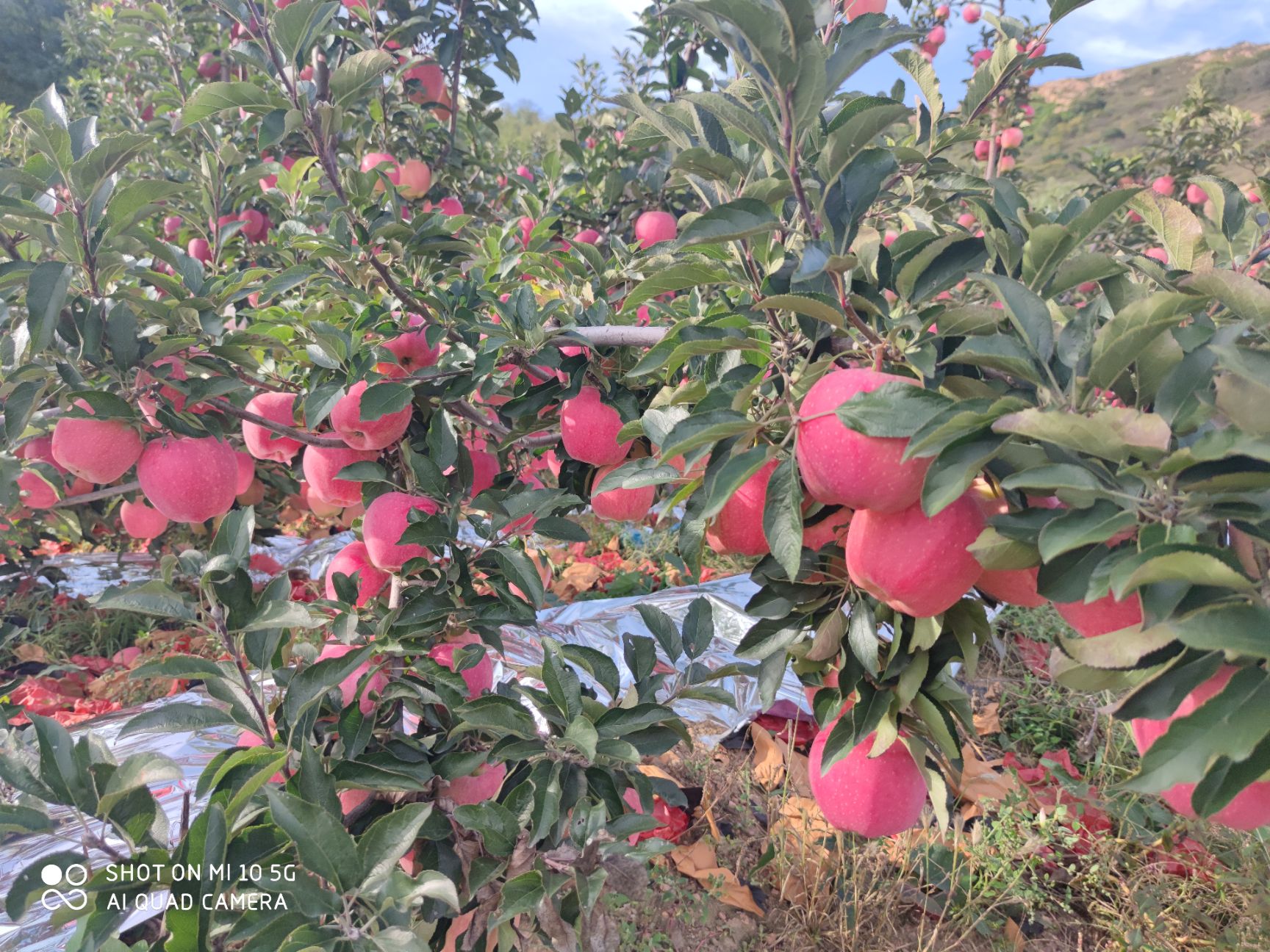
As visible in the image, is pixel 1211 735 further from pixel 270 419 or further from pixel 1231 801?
pixel 270 419

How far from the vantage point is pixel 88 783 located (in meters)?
0.77

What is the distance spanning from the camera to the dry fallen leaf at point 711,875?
1764 mm

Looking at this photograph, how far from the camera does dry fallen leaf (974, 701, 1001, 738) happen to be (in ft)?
7.95

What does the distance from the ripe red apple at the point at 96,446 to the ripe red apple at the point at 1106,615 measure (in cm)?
129

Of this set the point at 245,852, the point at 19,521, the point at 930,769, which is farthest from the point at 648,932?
the point at 19,521

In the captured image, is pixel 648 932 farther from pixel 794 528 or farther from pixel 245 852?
pixel 794 528

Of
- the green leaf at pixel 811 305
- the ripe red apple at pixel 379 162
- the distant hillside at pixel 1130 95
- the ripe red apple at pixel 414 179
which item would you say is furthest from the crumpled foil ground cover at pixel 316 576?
the distant hillside at pixel 1130 95

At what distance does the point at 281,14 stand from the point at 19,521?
242 cm

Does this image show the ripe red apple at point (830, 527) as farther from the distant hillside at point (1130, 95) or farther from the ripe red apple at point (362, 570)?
the distant hillside at point (1130, 95)

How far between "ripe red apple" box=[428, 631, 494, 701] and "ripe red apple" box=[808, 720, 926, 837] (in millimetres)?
549

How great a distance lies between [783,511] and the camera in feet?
2.15

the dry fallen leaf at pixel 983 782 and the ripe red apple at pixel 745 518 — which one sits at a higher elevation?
the ripe red apple at pixel 745 518

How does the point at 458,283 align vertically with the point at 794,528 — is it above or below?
above

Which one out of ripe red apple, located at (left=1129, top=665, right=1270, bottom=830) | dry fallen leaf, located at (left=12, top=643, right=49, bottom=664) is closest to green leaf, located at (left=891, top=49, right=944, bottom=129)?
ripe red apple, located at (left=1129, top=665, right=1270, bottom=830)
